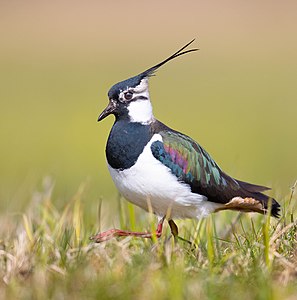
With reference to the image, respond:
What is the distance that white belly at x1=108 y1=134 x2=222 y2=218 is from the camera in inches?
194

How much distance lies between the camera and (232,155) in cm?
1330

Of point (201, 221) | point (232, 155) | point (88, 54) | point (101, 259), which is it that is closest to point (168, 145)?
point (201, 221)

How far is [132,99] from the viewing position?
5184 millimetres

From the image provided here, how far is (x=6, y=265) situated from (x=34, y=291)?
510 millimetres

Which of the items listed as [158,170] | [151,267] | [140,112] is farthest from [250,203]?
[151,267]

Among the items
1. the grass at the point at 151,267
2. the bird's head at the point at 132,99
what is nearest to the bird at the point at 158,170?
the bird's head at the point at 132,99

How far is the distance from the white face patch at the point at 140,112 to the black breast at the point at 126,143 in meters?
0.04

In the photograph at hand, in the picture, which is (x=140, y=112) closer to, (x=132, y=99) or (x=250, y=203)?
(x=132, y=99)

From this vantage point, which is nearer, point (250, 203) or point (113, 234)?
point (113, 234)

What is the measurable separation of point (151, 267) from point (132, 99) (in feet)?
4.54

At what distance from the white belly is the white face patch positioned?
0.13 m

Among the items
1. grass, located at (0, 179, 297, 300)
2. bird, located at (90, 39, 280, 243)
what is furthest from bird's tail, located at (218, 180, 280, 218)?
grass, located at (0, 179, 297, 300)

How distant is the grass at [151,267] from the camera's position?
378cm

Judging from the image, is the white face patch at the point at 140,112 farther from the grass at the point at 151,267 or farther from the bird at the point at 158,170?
the grass at the point at 151,267
